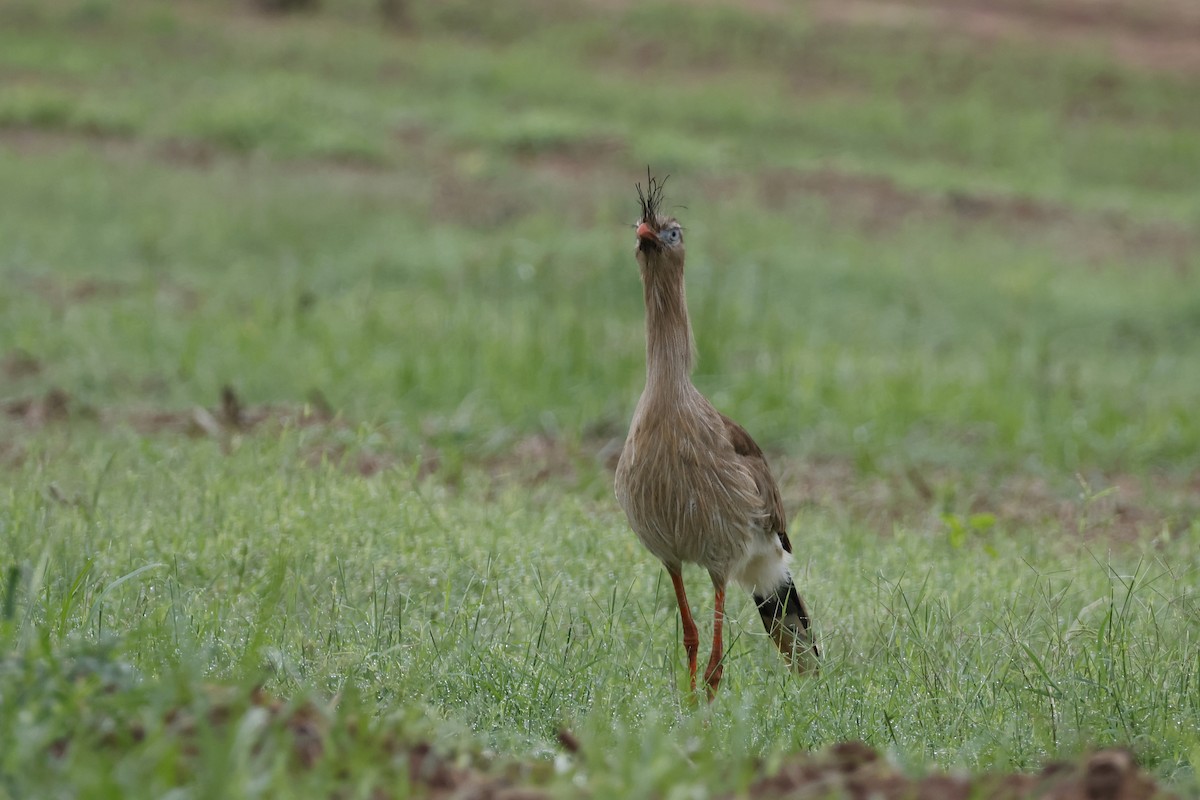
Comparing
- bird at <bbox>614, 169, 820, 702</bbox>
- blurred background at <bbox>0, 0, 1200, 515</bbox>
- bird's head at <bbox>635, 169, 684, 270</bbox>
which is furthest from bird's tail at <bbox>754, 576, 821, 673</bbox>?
blurred background at <bbox>0, 0, 1200, 515</bbox>

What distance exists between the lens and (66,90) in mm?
18047

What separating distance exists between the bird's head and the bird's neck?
21mm

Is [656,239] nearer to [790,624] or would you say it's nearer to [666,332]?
[666,332]

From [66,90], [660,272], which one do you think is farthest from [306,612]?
[66,90]

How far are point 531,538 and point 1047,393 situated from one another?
187 inches

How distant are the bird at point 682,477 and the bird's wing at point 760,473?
2cm

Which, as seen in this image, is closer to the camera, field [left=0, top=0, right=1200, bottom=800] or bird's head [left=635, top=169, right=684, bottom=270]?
field [left=0, top=0, right=1200, bottom=800]

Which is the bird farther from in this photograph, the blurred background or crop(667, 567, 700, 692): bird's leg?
the blurred background

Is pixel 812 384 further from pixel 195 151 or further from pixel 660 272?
pixel 195 151

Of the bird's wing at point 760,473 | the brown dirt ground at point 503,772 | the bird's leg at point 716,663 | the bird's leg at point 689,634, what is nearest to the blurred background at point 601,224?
the bird's wing at point 760,473

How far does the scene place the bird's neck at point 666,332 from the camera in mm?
4141

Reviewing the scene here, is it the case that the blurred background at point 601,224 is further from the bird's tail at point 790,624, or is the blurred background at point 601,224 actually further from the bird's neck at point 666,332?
the bird's tail at point 790,624

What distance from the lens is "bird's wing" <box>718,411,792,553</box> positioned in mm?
4367

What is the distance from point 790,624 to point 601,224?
31.8ft
